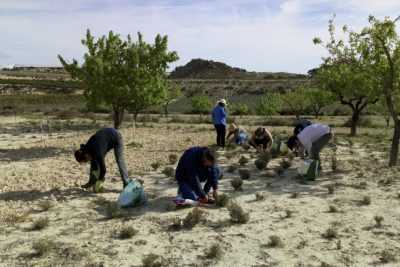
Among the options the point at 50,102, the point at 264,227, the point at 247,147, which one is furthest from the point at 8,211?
the point at 50,102

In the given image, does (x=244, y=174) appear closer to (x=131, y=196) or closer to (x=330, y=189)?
(x=330, y=189)

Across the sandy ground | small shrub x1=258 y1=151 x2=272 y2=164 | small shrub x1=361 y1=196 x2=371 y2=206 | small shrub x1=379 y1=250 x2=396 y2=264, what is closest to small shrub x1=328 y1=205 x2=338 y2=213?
the sandy ground

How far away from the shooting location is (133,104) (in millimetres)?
20281

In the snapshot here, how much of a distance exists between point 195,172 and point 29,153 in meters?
9.45

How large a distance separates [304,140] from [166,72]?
9.20 m

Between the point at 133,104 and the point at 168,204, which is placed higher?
the point at 133,104

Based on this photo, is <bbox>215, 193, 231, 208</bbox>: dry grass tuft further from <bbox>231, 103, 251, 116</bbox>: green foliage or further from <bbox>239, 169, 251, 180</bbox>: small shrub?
<bbox>231, 103, 251, 116</bbox>: green foliage

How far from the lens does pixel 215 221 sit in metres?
9.36

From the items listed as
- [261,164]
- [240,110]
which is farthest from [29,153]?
[240,110]

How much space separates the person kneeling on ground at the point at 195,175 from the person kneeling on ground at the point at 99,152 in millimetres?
1732

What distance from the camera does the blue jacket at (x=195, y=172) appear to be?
32.2 feet

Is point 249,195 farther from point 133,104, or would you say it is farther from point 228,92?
point 228,92

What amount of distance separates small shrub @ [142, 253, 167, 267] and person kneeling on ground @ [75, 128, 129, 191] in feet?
12.3

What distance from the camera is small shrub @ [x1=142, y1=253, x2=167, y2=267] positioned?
290 inches
